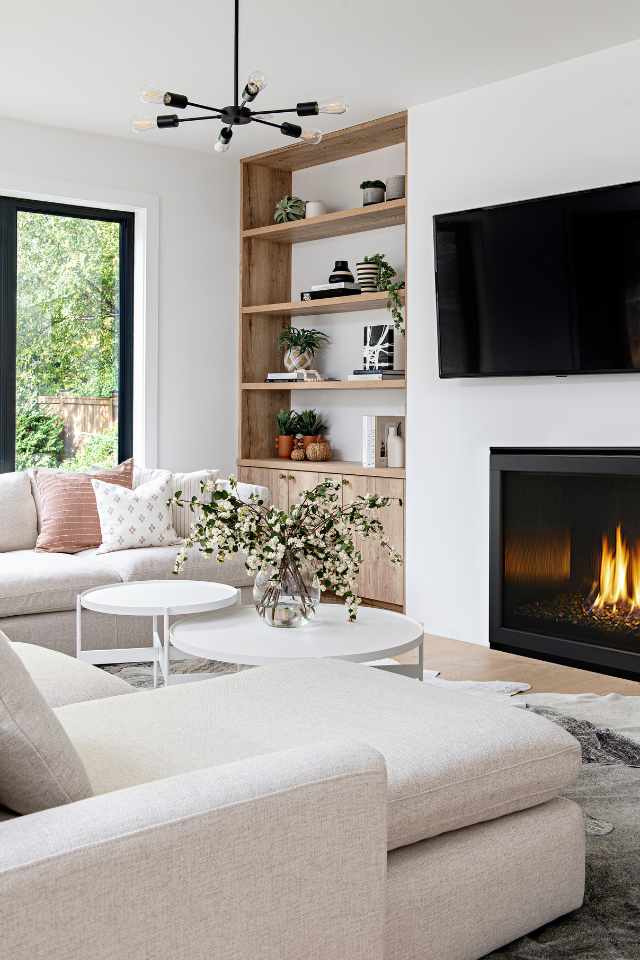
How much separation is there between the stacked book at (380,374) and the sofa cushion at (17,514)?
6.01 ft

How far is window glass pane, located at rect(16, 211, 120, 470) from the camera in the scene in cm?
561

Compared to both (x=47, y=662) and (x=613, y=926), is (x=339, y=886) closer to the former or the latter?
(x=613, y=926)

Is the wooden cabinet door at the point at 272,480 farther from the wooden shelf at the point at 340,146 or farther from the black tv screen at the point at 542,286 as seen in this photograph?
the wooden shelf at the point at 340,146

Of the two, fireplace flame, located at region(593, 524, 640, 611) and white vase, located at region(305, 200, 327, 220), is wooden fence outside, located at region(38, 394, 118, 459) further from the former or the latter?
fireplace flame, located at region(593, 524, 640, 611)

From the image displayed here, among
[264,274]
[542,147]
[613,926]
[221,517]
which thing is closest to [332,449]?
[264,274]

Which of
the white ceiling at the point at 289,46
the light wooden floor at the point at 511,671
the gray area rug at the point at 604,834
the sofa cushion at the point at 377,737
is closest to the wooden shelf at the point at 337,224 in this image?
the white ceiling at the point at 289,46

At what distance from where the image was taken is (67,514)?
4.72 m

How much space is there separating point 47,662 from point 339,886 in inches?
49.7

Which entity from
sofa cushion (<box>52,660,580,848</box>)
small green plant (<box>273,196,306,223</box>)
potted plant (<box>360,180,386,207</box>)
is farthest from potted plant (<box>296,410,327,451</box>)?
sofa cushion (<box>52,660,580,848</box>)

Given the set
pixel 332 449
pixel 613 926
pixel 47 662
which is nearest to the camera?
pixel 613 926

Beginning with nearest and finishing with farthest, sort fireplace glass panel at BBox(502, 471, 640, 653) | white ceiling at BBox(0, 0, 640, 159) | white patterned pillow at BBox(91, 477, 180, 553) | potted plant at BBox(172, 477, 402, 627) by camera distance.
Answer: potted plant at BBox(172, 477, 402, 627) < white ceiling at BBox(0, 0, 640, 159) < fireplace glass panel at BBox(502, 471, 640, 653) < white patterned pillow at BBox(91, 477, 180, 553)

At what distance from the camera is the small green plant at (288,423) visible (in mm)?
6059

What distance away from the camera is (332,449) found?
19.8 feet

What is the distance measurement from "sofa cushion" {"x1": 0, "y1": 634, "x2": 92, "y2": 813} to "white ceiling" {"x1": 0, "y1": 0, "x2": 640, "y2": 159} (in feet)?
9.99
